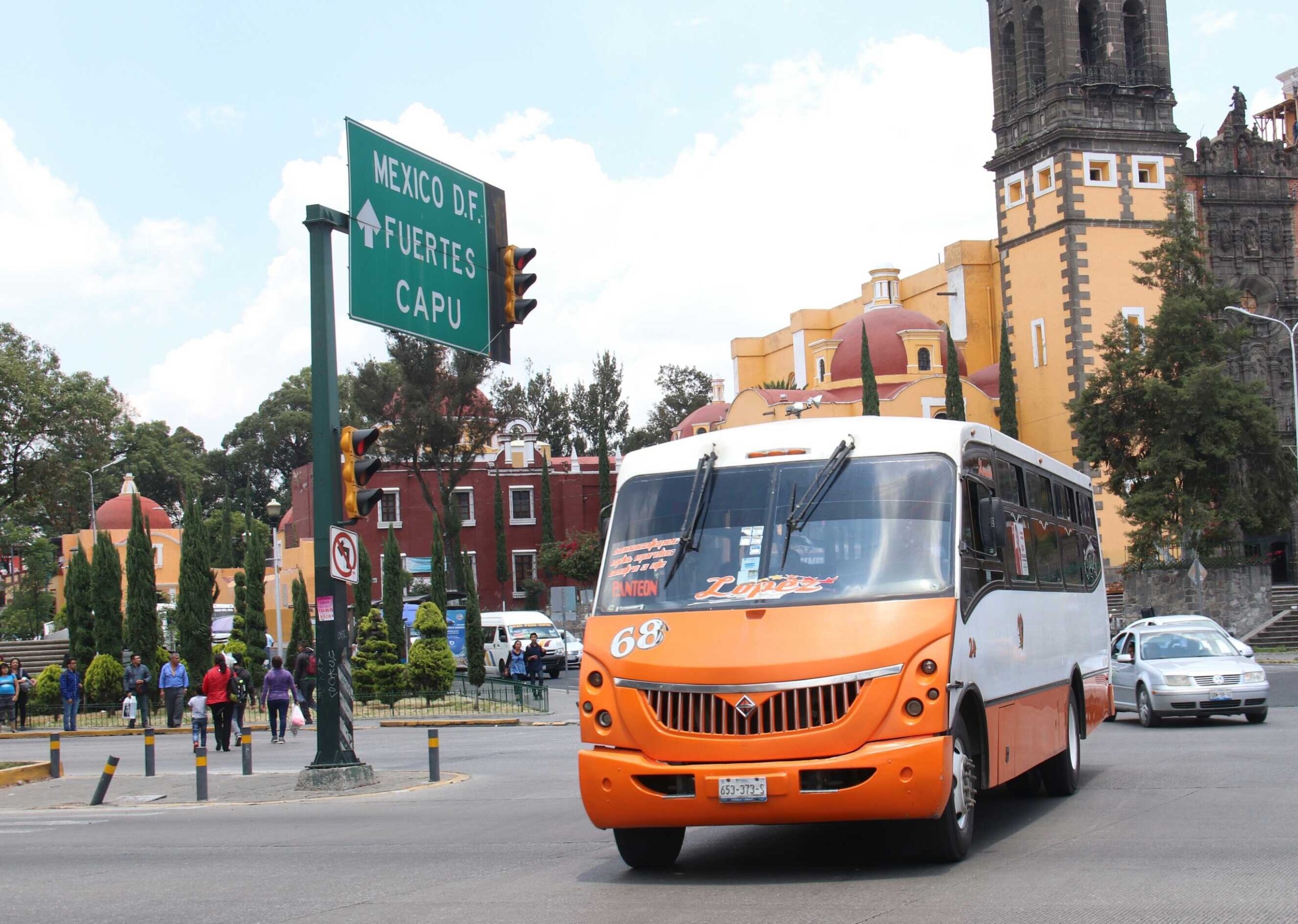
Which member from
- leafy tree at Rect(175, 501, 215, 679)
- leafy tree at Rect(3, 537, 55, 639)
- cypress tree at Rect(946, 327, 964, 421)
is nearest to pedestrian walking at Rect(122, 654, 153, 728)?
leafy tree at Rect(175, 501, 215, 679)

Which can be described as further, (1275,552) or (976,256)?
(976,256)

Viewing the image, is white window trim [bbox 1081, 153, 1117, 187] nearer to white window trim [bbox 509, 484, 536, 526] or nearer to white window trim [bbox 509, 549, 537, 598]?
white window trim [bbox 509, 484, 536, 526]

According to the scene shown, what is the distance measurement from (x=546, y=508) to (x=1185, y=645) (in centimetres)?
5490

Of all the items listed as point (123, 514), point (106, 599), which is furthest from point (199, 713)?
point (123, 514)

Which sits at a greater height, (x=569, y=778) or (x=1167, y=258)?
(x=1167, y=258)

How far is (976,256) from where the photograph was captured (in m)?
77.0

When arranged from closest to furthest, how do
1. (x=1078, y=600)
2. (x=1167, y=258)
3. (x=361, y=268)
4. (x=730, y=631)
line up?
(x=730, y=631), (x=1078, y=600), (x=361, y=268), (x=1167, y=258)

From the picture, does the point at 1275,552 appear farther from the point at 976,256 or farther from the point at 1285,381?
the point at 976,256

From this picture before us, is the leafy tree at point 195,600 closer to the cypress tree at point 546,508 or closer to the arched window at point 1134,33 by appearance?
the cypress tree at point 546,508

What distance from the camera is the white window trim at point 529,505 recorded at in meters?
77.2

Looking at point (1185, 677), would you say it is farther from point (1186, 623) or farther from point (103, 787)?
point (103, 787)

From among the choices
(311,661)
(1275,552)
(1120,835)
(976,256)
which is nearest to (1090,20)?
(976,256)

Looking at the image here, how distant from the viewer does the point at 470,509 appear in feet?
252

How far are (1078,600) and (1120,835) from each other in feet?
14.7
